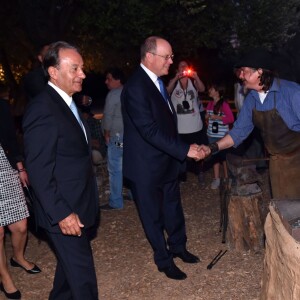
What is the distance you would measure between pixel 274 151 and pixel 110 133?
9.12 feet

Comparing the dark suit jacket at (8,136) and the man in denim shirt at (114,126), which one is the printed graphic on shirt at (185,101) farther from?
the dark suit jacket at (8,136)

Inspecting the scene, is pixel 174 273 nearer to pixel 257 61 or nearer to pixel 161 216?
pixel 161 216

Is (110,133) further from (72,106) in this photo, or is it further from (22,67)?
(22,67)

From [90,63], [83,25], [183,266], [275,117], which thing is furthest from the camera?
[90,63]

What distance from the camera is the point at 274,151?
420cm

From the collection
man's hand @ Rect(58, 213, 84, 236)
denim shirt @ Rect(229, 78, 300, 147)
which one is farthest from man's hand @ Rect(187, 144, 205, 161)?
man's hand @ Rect(58, 213, 84, 236)

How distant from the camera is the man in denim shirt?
6285mm

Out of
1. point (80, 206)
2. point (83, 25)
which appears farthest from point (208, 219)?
point (83, 25)

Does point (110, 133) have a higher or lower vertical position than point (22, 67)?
lower

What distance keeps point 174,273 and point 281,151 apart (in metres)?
1.60

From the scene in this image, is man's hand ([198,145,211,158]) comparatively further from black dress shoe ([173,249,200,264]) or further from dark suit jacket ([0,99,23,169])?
dark suit jacket ([0,99,23,169])

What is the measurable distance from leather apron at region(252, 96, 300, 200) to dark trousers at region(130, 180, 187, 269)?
103 cm

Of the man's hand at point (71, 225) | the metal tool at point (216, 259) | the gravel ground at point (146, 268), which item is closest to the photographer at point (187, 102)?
the gravel ground at point (146, 268)

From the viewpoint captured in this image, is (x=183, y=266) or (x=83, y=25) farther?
(x=83, y=25)
